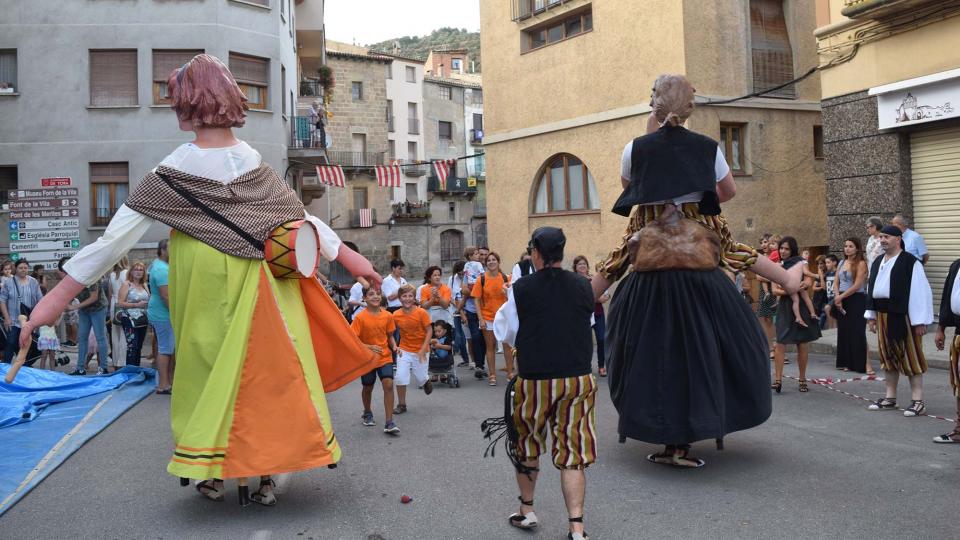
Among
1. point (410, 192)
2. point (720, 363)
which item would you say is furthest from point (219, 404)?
point (410, 192)

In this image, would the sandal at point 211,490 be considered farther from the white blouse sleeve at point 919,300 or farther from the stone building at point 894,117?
the stone building at point 894,117

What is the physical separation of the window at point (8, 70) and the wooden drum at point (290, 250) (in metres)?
20.3

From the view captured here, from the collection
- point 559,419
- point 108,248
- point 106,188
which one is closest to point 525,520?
point 559,419

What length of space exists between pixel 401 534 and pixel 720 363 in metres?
2.40

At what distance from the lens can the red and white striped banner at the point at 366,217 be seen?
53000mm

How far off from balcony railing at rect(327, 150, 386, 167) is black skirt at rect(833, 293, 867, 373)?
43.5m

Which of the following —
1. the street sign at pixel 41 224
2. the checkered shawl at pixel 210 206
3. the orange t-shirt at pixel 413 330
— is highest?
the street sign at pixel 41 224

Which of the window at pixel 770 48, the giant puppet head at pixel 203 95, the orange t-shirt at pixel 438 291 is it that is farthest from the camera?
the window at pixel 770 48

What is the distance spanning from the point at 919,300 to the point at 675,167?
3125 millimetres

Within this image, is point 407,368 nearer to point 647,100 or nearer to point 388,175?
point 647,100

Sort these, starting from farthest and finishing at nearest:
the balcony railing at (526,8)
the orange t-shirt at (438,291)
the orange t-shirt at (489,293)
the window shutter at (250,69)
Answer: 1. the window shutter at (250,69)
2. the balcony railing at (526,8)
3. the orange t-shirt at (489,293)
4. the orange t-shirt at (438,291)

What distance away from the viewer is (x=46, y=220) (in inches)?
→ 605

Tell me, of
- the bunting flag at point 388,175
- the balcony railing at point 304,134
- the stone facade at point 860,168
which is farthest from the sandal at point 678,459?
the balcony railing at point 304,134

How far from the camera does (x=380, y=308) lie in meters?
8.55
